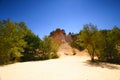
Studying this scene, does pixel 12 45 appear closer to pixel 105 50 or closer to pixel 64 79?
pixel 64 79

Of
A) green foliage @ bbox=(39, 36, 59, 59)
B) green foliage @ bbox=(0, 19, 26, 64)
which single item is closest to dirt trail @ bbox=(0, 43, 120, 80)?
green foliage @ bbox=(0, 19, 26, 64)

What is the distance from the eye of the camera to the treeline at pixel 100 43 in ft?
74.5

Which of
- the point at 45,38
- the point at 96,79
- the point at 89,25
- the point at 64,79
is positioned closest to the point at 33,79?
the point at 64,79

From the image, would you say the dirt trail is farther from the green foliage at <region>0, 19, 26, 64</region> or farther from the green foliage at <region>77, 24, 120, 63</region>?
the green foliage at <region>77, 24, 120, 63</region>

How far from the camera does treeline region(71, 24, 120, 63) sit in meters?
22.7

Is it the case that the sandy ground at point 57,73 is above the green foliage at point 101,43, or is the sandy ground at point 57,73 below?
below

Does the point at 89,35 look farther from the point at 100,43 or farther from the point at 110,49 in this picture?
the point at 110,49

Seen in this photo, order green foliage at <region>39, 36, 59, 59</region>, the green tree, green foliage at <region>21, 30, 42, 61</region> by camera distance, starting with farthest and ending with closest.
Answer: green foliage at <region>39, 36, 59, 59</region>, green foliage at <region>21, 30, 42, 61</region>, the green tree

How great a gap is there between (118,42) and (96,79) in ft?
61.1

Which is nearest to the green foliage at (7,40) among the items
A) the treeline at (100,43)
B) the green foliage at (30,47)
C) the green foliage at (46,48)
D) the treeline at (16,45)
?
the treeline at (16,45)

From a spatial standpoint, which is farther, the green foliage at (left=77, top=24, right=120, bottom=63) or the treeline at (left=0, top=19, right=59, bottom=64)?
the green foliage at (left=77, top=24, right=120, bottom=63)

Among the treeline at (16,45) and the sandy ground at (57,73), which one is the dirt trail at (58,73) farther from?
the treeline at (16,45)

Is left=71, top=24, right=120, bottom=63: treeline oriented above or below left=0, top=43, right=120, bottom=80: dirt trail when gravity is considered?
above

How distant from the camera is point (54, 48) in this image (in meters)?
34.9
